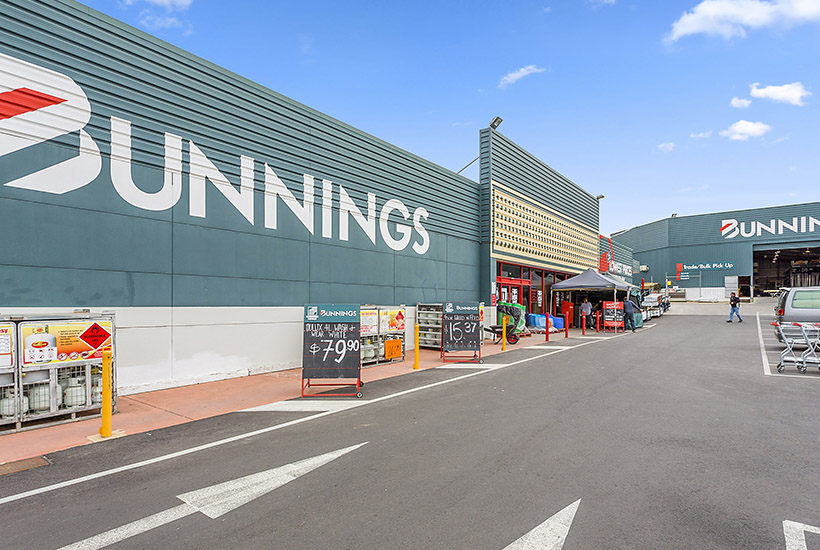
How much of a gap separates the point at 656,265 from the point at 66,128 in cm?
6746

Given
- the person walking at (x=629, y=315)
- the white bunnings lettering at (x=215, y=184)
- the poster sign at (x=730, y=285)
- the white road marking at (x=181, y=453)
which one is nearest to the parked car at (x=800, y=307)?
the person walking at (x=629, y=315)

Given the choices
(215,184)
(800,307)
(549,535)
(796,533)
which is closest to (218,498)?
(549,535)

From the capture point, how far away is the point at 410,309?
15820mm

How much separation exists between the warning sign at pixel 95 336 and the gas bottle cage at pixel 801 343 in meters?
13.7

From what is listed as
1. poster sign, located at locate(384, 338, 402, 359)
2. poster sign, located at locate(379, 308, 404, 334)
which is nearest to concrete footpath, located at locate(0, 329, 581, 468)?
poster sign, located at locate(384, 338, 402, 359)

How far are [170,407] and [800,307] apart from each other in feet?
54.8

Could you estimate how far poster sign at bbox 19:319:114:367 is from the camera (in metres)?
6.59

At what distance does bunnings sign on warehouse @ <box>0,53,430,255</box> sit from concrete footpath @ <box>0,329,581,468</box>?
364 cm

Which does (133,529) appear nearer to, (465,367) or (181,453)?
(181,453)

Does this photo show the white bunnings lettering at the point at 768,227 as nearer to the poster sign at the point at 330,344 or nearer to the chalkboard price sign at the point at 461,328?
the chalkboard price sign at the point at 461,328

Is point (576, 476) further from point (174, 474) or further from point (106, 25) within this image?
point (106, 25)

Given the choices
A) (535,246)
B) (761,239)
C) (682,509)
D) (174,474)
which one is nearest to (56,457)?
(174,474)

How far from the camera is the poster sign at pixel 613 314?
23766 mm

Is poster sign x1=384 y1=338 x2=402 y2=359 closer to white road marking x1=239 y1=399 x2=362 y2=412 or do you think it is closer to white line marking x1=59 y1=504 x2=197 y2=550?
white road marking x1=239 y1=399 x2=362 y2=412
